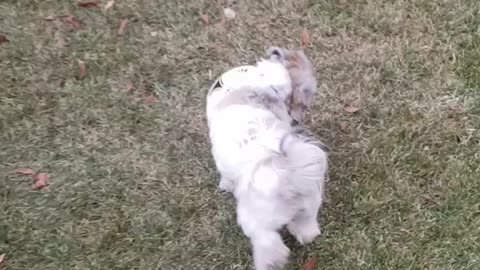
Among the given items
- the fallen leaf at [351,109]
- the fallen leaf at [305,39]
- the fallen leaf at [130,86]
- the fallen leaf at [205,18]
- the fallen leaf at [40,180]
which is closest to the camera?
the fallen leaf at [40,180]

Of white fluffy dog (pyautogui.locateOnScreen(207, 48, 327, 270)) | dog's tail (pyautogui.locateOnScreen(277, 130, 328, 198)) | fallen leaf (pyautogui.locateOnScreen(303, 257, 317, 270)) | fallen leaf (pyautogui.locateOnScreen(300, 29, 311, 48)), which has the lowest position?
fallen leaf (pyautogui.locateOnScreen(303, 257, 317, 270))

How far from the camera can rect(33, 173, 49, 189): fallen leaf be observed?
2.75m

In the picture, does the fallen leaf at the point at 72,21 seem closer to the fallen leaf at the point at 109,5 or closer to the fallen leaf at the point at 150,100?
the fallen leaf at the point at 109,5

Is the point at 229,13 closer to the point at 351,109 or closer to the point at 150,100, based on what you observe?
the point at 150,100

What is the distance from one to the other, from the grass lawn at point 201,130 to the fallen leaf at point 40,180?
25mm

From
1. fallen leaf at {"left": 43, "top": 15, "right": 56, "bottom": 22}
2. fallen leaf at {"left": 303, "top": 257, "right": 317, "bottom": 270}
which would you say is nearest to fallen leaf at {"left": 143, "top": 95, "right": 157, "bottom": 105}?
fallen leaf at {"left": 43, "top": 15, "right": 56, "bottom": 22}

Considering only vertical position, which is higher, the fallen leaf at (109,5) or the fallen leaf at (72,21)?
the fallen leaf at (109,5)

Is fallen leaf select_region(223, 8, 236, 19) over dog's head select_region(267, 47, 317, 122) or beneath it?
beneath

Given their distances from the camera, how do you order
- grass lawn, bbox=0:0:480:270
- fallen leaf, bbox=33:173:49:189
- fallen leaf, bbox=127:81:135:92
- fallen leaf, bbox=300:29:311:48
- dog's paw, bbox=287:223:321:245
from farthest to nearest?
fallen leaf, bbox=300:29:311:48 → fallen leaf, bbox=127:81:135:92 → fallen leaf, bbox=33:173:49:189 → grass lawn, bbox=0:0:480:270 → dog's paw, bbox=287:223:321:245

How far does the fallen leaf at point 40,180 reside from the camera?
9.01ft

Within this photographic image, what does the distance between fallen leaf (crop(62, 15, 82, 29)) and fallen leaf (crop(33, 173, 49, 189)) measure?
2.60ft

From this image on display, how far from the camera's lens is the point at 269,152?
2.20 metres

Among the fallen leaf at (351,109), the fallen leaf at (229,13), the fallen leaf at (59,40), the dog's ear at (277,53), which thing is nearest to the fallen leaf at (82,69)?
the fallen leaf at (59,40)

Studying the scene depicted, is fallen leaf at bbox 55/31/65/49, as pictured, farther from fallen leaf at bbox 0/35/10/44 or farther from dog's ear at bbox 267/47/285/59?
dog's ear at bbox 267/47/285/59
